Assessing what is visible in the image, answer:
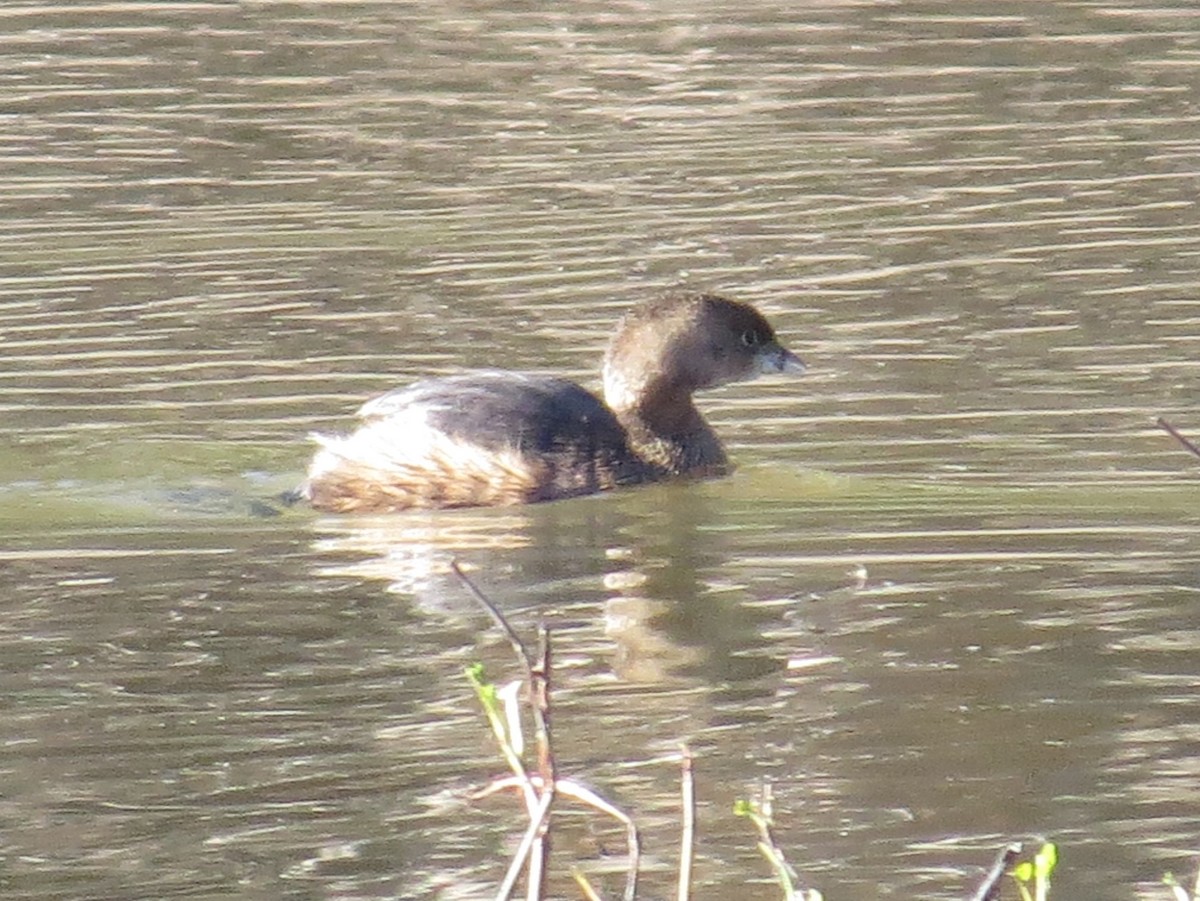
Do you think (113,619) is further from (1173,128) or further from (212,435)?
(1173,128)

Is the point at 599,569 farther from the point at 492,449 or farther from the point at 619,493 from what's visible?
the point at 619,493

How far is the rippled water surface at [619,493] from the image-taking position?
572 cm

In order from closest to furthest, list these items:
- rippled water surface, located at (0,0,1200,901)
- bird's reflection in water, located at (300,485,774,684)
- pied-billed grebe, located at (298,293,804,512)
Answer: rippled water surface, located at (0,0,1200,901) < bird's reflection in water, located at (300,485,774,684) < pied-billed grebe, located at (298,293,804,512)

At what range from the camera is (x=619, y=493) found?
29.9ft

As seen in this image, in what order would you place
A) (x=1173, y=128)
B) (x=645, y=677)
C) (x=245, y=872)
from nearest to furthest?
(x=245, y=872)
(x=645, y=677)
(x=1173, y=128)

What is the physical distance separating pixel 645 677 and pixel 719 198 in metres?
6.62

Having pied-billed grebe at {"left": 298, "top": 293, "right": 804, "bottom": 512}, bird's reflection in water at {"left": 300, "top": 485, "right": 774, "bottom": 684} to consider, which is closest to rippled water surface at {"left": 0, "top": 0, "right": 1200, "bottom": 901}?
bird's reflection in water at {"left": 300, "top": 485, "right": 774, "bottom": 684}

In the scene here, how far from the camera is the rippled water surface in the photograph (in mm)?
5719

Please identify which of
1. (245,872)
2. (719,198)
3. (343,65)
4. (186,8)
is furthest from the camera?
(186,8)

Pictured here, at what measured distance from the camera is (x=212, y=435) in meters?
9.43

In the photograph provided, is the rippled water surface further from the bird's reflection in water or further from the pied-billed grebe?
the pied-billed grebe

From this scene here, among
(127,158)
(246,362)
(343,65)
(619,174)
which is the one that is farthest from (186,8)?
(246,362)

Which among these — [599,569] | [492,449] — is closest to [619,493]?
[492,449]

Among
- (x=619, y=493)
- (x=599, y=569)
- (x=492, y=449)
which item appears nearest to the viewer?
(x=599, y=569)
